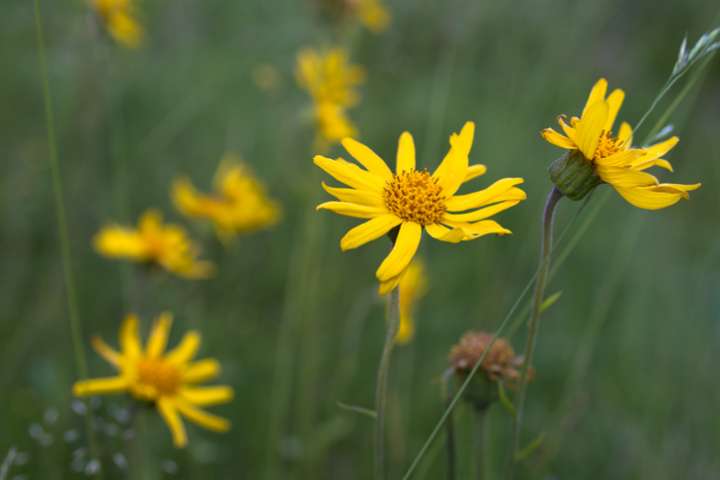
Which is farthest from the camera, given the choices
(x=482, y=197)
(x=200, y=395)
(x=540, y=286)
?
(x=200, y=395)

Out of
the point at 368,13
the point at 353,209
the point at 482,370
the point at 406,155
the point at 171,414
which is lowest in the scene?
the point at 171,414

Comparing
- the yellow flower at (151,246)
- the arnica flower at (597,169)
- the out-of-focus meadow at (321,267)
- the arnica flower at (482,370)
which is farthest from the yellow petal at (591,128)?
the yellow flower at (151,246)

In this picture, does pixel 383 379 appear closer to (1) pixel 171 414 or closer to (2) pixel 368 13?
(1) pixel 171 414

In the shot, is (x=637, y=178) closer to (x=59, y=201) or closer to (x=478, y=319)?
(x=59, y=201)

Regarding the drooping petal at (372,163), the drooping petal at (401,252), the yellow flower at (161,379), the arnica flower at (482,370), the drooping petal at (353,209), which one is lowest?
the yellow flower at (161,379)

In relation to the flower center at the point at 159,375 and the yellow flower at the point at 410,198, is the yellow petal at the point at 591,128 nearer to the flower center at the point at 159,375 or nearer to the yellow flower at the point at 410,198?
the yellow flower at the point at 410,198

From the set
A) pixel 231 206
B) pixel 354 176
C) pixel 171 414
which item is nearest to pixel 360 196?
pixel 354 176

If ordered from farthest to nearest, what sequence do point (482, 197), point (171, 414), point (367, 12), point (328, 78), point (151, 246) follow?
point (367, 12)
point (328, 78)
point (151, 246)
point (171, 414)
point (482, 197)

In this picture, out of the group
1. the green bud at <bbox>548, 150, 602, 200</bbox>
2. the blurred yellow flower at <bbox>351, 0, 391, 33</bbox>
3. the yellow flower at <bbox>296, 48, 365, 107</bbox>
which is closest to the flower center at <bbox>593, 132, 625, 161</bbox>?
the green bud at <bbox>548, 150, 602, 200</bbox>
